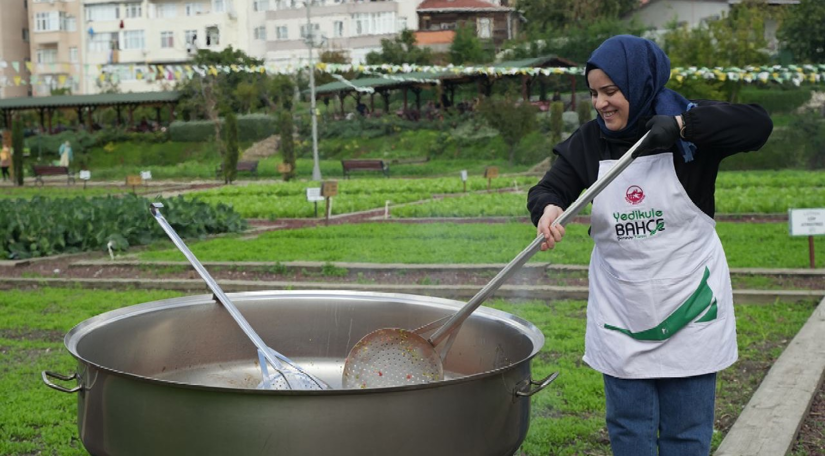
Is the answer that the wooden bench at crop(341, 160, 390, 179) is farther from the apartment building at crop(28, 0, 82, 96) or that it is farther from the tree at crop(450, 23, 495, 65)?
the apartment building at crop(28, 0, 82, 96)

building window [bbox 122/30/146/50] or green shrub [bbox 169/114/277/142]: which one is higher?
building window [bbox 122/30/146/50]

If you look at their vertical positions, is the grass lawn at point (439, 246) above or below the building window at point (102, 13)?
below

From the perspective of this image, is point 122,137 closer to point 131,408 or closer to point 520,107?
point 520,107

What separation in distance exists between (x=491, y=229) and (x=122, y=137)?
102ft

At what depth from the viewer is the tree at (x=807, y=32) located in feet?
115

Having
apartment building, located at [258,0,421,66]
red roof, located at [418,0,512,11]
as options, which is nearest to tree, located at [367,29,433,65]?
red roof, located at [418,0,512,11]

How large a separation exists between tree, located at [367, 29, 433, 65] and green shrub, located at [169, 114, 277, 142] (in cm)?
624

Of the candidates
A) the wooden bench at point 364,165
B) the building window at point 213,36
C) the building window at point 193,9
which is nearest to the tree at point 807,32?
the wooden bench at point 364,165

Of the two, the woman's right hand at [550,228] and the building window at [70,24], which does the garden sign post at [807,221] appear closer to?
the woman's right hand at [550,228]

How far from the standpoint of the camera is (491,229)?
1230 cm

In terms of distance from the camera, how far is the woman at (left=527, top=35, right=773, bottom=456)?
8.38 ft

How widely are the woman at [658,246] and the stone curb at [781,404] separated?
1147 mm

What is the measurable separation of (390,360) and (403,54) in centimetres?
4071

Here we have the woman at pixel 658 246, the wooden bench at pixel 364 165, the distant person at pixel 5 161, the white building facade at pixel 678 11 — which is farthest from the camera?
the white building facade at pixel 678 11
